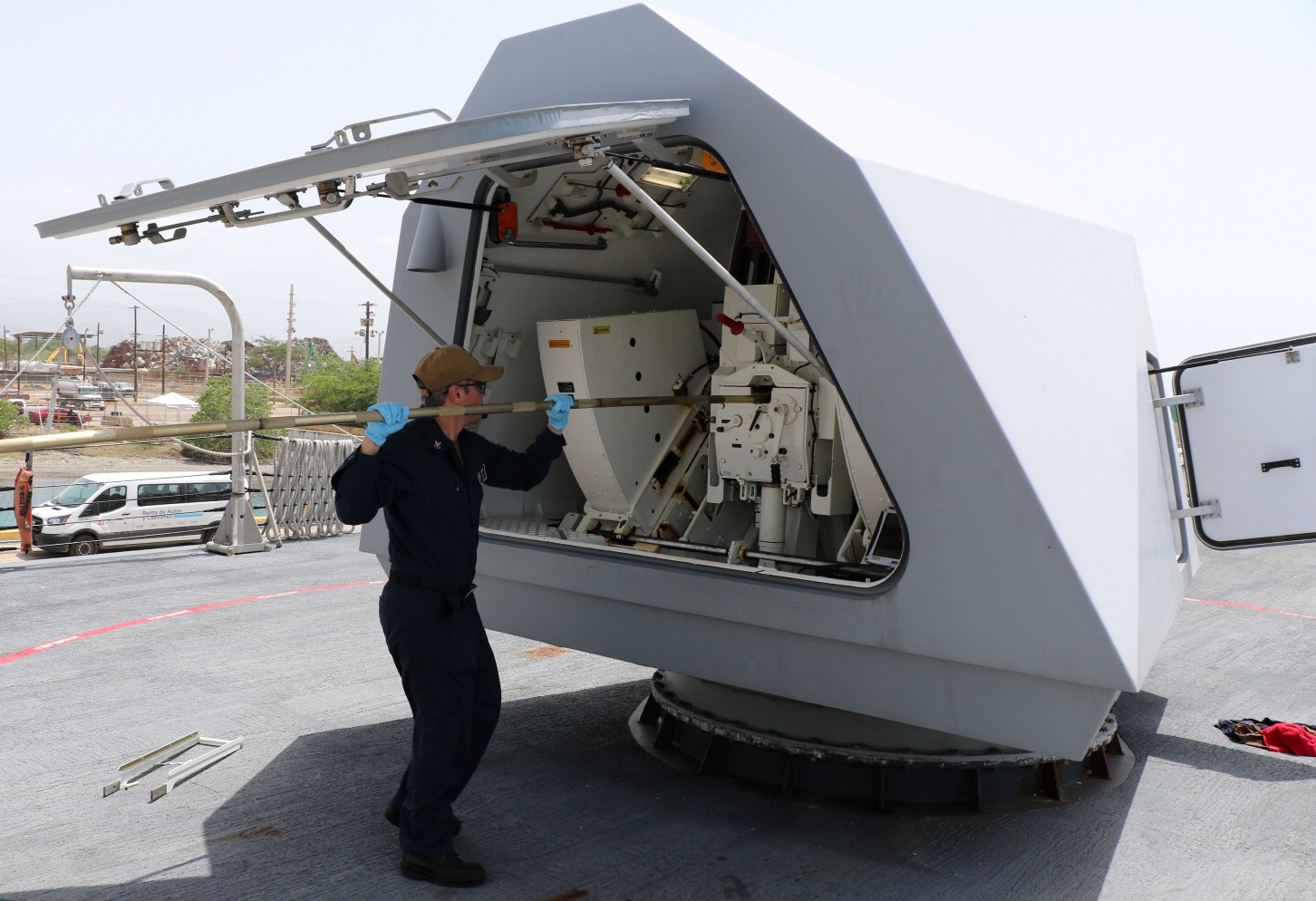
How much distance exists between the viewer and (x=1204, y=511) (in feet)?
16.6

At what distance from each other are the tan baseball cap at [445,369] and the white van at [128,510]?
1541cm

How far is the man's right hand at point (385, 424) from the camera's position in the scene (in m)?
3.83

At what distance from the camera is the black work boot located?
3.83 metres

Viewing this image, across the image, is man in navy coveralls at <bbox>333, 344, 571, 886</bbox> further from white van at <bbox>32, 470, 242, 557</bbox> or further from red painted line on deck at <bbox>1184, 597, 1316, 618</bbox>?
white van at <bbox>32, 470, 242, 557</bbox>

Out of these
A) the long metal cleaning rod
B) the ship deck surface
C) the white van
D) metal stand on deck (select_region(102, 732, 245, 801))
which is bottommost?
the white van

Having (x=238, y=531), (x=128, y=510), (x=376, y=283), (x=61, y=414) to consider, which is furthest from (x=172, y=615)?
(x=61, y=414)

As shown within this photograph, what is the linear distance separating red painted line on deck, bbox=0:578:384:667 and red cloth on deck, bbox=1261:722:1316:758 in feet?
23.7

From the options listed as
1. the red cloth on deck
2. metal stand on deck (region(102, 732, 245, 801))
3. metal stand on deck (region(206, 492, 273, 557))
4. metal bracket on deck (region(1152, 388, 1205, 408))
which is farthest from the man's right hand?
metal stand on deck (region(206, 492, 273, 557))

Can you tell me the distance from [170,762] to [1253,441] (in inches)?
205

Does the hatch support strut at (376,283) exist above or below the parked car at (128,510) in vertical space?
above

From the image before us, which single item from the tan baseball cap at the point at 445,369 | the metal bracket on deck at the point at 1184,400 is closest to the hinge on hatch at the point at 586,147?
the tan baseball cap at the point at 445,369

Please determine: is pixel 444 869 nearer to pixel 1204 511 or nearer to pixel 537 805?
pixel 537 805

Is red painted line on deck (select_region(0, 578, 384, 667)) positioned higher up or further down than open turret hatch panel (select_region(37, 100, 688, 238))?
further down

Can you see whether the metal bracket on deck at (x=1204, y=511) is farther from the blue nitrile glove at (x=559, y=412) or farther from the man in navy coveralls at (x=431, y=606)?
the man in navy coveralls at (x=431, y=606)
